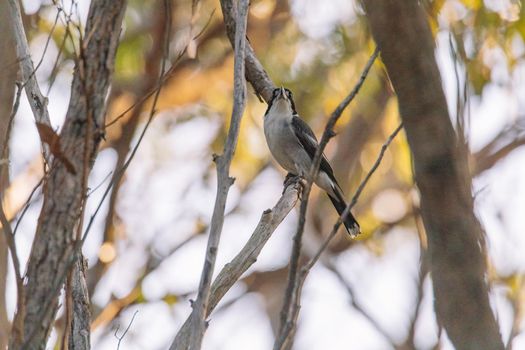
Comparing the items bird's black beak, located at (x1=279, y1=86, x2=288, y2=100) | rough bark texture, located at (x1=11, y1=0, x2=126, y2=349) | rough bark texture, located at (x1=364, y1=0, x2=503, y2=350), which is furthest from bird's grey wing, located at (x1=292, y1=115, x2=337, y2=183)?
rough bark texture, located at (x1=364, y1=0, x2=503, y2=350)

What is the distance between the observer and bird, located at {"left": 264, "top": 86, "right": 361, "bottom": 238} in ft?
24.6

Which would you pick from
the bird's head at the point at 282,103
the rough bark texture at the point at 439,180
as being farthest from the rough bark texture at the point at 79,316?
the bird's head at the point at 282,103

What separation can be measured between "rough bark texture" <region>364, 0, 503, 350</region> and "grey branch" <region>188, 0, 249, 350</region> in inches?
45.2

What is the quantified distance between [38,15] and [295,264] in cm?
661

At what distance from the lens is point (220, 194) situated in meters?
2.98

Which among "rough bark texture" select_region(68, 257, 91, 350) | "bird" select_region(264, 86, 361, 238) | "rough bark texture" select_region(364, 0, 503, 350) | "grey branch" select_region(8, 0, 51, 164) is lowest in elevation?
"rough bark texture" select_region(364, 0, 503, 350)

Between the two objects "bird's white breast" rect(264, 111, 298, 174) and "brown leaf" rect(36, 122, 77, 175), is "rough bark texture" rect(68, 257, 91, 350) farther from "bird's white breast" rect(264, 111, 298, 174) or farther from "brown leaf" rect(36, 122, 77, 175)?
"bird's white breast" rect(264, 111, 298, 174)

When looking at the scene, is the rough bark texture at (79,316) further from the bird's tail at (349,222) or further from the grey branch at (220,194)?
the bird's tail at (349,222)

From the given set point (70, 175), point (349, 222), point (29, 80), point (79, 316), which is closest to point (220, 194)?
point (70, 175)

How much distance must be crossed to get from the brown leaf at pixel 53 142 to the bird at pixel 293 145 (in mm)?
4513

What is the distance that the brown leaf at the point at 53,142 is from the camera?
293 centimetres

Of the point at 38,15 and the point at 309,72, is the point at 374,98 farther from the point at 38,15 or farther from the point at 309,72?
the point at 38,15

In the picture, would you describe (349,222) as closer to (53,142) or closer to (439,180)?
(53,142)

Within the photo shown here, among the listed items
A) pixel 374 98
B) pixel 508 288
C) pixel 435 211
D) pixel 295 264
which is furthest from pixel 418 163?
pixel 374 98
